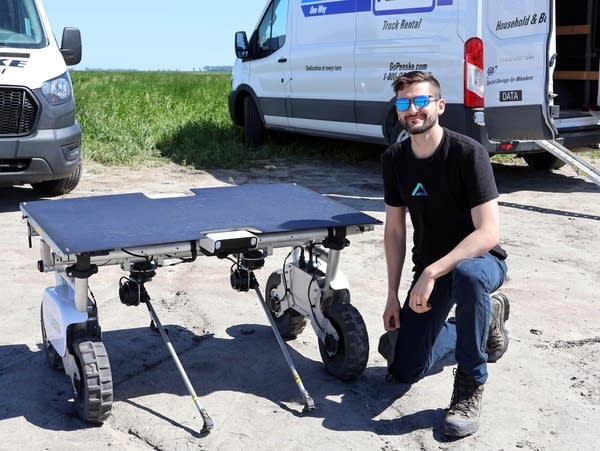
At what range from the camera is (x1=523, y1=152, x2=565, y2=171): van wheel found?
34.8 feet

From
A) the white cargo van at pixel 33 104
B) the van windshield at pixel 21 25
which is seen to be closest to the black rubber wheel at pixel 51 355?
the white cargo van at pixel 33 104

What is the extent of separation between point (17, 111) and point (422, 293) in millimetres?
5515

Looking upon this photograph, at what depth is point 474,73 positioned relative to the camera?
8383 mm

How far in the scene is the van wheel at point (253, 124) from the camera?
492 inches

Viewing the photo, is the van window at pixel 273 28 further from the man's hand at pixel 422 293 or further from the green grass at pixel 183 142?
the man's hand at pixel 422 293

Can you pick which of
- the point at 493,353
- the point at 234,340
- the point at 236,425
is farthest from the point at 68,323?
the point at 493,353

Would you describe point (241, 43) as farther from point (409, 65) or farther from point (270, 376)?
point (270, 376)

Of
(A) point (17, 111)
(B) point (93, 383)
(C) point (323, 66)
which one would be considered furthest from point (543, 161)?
(B) point (93, 383)

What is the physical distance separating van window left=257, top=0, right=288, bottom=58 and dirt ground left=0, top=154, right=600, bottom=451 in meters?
5.31

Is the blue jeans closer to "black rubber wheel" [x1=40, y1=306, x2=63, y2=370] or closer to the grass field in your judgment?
"black rubber wheel" [x1=40, y1=306, x2=63, y2=370]

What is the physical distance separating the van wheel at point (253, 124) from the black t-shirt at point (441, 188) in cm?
853

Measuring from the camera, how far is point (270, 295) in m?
4.94

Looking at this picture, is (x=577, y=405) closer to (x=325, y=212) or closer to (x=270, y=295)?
(x=325, y=212)

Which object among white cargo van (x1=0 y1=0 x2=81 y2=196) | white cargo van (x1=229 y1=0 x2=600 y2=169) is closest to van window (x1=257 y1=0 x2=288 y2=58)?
white cargo van (x1=229 y1=0 x2=600 y2=169)
